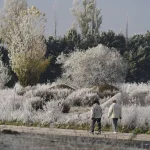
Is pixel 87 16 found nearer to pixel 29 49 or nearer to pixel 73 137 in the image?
pixel 29 49

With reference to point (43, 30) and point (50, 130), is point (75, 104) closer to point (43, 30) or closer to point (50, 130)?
point (50, 130)

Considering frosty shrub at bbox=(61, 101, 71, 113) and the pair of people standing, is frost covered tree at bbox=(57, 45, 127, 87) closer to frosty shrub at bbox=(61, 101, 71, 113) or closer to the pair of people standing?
frosty shrub at bbox=(61, 101, 71, 113)

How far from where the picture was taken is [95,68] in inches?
1732

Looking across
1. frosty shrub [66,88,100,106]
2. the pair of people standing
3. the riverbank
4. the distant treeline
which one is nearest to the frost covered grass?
frosty shrub [66,88,100,106]

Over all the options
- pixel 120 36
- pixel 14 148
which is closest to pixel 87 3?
pixel 120 36

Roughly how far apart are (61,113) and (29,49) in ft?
68.4

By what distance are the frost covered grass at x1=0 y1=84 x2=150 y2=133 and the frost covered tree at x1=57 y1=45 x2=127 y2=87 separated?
13429mm

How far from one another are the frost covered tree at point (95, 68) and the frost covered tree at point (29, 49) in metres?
3.42

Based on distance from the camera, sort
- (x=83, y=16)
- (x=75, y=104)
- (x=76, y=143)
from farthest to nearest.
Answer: (x=83, y=16) → (x=75, y=104) → (x=76, y=143)

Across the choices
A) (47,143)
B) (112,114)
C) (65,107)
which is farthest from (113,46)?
(47,143)

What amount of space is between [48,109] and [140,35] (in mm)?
43086

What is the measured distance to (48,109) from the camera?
23.2m

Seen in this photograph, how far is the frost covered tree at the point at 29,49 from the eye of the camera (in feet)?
139

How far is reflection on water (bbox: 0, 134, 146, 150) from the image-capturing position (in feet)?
53.6
